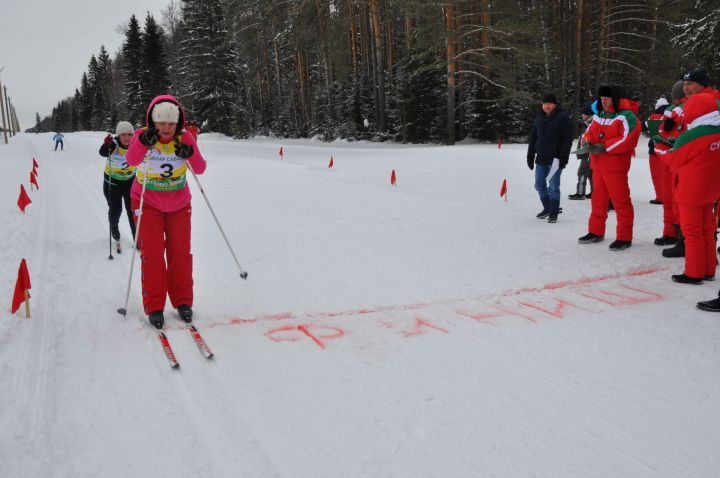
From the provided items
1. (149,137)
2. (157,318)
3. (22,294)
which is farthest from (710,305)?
(22,294)

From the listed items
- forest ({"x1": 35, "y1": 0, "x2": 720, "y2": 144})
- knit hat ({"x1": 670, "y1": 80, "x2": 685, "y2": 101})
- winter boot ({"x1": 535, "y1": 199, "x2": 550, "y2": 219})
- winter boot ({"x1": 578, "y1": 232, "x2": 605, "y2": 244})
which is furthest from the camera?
forest ({"x1": 35, "y1": 0, "x2": 720, "y2": 144})

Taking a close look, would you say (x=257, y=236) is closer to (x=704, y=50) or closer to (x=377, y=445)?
(x=377, y=445)

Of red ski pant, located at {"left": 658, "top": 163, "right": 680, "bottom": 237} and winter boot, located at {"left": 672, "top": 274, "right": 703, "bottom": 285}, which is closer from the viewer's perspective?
winter boot, located at {"left": 672, "top": 274, "right": 703, "bottom": 285}

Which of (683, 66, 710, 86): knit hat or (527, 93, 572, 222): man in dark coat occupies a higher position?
(683, 66, 710, 86): knit hat

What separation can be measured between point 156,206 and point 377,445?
282cm

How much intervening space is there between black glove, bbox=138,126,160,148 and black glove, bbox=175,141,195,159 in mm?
185

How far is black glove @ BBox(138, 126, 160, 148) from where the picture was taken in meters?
4.05

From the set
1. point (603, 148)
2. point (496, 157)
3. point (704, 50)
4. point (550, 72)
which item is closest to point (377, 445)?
point (603, 148)

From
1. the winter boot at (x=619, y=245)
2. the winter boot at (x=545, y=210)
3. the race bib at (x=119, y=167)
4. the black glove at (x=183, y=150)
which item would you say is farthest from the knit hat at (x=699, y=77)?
the race bib at (x=119, y=167)

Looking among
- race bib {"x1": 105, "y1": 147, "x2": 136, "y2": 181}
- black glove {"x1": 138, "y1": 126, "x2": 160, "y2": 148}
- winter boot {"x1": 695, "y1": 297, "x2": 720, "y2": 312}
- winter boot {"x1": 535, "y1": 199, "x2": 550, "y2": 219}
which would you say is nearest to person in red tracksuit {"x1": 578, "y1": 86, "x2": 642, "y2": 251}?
winter boot {"x1": 535, "y1": 199, "x2": 550, "y2": 219}

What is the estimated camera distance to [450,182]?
12781 millimetres

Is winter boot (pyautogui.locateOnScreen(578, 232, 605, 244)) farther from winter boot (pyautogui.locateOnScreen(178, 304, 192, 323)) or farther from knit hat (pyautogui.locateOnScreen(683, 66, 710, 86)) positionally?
winter boot (pyautogui.locateOnScreen(178, 304, 192, 323))

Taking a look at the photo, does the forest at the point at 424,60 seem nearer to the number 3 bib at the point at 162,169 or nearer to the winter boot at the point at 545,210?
the winter boot at the point at 545,210

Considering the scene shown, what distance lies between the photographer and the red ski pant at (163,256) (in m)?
4.15
